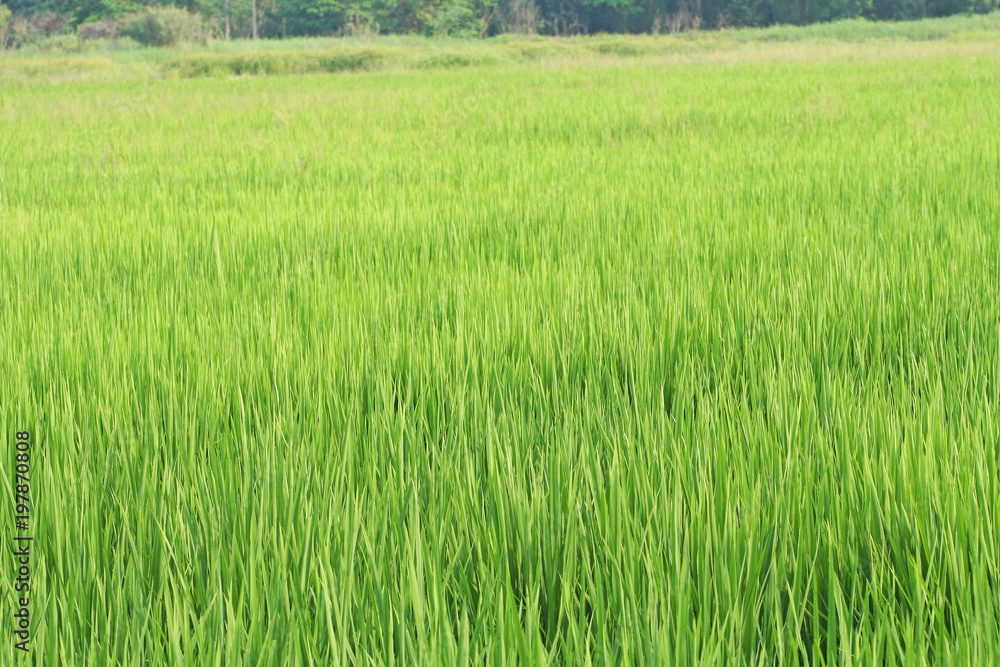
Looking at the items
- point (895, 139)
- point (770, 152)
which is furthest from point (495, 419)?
point (895, 139)

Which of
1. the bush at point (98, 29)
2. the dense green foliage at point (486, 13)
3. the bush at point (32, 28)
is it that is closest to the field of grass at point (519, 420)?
the bush at point (32, 28)

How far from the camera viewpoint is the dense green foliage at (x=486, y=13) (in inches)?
1448

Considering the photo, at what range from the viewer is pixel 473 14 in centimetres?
4091

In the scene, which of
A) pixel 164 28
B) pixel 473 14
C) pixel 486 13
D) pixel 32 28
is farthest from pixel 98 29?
pixel 486 13

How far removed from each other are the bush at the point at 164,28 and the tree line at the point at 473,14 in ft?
5.94

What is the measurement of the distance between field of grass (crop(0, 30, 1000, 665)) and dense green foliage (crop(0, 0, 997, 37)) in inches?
1446

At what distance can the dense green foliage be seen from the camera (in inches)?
1448

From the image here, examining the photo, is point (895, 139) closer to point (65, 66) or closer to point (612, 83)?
point (612, 83)

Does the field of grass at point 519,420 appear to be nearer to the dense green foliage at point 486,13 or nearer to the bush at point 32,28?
the bush at point 32,28

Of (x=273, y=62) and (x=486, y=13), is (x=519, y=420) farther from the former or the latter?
(x=486, y=13)

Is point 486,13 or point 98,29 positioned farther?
point 486,13

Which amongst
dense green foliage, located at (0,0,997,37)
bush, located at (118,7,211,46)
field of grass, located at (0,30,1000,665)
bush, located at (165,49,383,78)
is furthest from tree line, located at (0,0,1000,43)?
field of grass, located at (0,30,1000,665)

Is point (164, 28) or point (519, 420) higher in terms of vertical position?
point (164, 28)

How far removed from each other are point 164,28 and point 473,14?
16.5 metres
